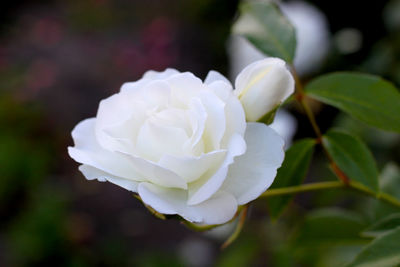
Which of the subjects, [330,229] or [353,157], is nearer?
[353,157]

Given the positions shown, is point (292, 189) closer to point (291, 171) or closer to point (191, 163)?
point (291, 171)

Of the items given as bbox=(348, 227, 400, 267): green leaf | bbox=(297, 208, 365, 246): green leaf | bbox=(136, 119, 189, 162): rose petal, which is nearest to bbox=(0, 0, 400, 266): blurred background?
bbox=(297, 208, 365, 246): green leaf

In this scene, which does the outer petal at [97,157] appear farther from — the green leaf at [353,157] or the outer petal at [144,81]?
the green leaf at [353,157]

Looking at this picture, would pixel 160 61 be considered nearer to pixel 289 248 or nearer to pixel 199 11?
pixel 199 11

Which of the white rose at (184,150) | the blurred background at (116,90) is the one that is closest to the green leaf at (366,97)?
the white rose at (184,150)

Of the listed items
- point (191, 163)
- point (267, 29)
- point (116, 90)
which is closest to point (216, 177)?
point (191, 163)

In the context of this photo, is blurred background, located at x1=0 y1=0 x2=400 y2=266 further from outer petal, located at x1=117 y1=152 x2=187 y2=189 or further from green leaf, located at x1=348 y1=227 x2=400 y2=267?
outer petal, located at x1=117 y1=152 x2=187 y2=189
